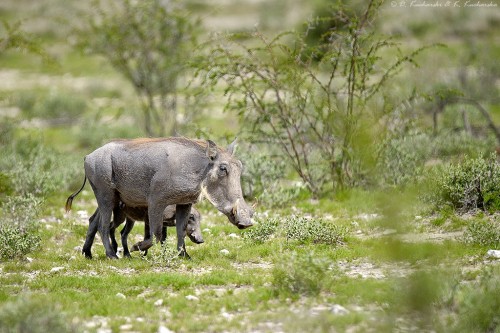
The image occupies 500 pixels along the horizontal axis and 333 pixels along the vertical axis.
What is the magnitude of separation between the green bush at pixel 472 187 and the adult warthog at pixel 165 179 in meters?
4.24

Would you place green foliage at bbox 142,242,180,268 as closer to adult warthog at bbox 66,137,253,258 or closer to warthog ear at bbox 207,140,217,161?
adult warthog at bbox 66,137,253,258

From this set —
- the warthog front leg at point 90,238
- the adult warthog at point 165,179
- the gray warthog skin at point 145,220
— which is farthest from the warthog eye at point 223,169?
the warthog front leg at point 90,238

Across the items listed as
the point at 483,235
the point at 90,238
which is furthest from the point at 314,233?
the point at 90,238

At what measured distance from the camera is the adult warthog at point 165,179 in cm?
Answer: 1177

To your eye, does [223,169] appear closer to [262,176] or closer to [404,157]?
[262,176]

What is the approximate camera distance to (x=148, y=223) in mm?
12711

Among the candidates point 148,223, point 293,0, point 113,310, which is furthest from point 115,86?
point 113,310

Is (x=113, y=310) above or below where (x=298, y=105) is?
below

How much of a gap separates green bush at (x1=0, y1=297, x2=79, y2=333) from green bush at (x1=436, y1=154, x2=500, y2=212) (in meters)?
8.10

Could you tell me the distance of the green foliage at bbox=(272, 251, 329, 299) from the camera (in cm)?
947

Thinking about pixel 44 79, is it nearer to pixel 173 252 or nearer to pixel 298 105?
pixel 298 105

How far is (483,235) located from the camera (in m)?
11.6

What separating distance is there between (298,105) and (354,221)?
3302mm

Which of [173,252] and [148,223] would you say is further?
[148,223]
